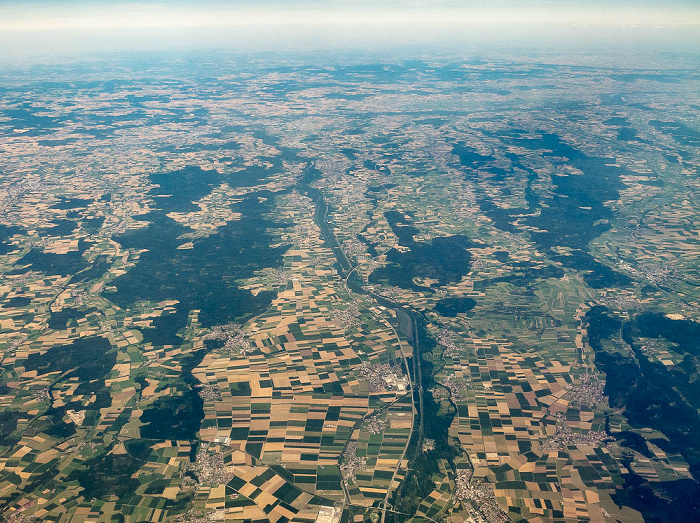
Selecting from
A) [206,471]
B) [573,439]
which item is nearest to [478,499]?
[573,439]

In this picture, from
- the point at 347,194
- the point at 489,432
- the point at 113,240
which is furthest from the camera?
the point at 347,194

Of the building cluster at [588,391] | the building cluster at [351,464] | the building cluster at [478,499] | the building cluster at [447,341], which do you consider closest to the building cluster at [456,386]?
the building cluster at [447,341]

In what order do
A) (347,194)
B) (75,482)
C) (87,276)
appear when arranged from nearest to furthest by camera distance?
(75,482) → (87,276) → (347,194)

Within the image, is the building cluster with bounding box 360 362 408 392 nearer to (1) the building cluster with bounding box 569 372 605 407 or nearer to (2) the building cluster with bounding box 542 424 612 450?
(2) the building cluster with bounding box 542 424 612 450

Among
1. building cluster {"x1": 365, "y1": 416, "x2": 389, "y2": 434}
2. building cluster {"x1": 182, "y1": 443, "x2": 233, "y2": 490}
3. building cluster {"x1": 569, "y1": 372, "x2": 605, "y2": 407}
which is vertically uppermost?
building cluster {"x1": 569, "y1": 372, "x2": 605, "y2": 407}

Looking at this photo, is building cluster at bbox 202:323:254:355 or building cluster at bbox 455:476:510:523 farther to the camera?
building cluster at bbox 202:323:254:355

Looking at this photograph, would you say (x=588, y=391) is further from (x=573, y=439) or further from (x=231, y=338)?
(x=231, y=338)

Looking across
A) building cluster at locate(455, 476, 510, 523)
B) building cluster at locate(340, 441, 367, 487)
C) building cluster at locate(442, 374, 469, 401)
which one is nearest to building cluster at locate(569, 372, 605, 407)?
building cluster at locate(442, 374, 469, 401)

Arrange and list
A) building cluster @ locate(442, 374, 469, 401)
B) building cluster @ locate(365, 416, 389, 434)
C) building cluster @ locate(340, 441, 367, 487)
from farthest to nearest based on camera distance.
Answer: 1. building cluster @ locate(442, 374, 469, 401)
2. building cluster @ locate(365, 416, 389, 434)
3. building cluster @ locate(340, 441, 367, 487)

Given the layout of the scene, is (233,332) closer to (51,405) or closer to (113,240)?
(51,405)

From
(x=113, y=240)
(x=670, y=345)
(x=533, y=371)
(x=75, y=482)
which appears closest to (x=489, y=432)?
(x=533, y=371)

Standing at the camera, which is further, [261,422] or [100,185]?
[100,185]
